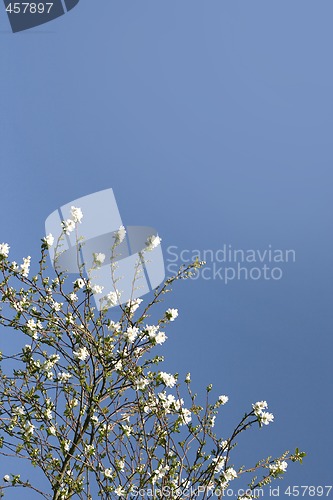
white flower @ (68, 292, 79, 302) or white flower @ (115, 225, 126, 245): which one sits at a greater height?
white flower @ (115, 225, 126, 245)

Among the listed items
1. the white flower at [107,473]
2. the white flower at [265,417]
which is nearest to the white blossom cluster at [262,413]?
the white flower at [265,417]

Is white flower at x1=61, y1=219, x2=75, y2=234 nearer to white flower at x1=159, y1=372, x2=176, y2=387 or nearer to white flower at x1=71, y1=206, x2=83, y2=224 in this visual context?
white flower at x1=71, y1=206, x2=83, y2=224

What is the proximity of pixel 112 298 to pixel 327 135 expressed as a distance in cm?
607

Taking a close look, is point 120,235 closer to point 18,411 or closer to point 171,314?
point 171,314

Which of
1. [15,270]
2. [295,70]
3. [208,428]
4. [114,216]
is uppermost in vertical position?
[295,70]

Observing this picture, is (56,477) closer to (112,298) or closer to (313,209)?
(112,298)

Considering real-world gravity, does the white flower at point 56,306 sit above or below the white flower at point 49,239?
below

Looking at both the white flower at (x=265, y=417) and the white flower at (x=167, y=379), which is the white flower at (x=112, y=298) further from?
the white flower at (x=265, y=417)

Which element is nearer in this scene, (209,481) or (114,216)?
(209,481)

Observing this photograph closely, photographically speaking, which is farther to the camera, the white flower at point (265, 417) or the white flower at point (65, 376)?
the white flower at point (65, 376)

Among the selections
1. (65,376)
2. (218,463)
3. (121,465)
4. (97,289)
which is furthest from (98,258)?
(218,463)

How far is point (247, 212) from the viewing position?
837 cm

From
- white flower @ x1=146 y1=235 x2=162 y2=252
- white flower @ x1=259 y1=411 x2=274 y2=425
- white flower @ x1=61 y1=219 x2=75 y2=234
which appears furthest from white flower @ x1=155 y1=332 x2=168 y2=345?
white flower @ x1=61 y1=219 x2=75 y2=234

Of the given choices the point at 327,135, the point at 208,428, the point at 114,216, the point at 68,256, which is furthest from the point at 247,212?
the point at 208,428
